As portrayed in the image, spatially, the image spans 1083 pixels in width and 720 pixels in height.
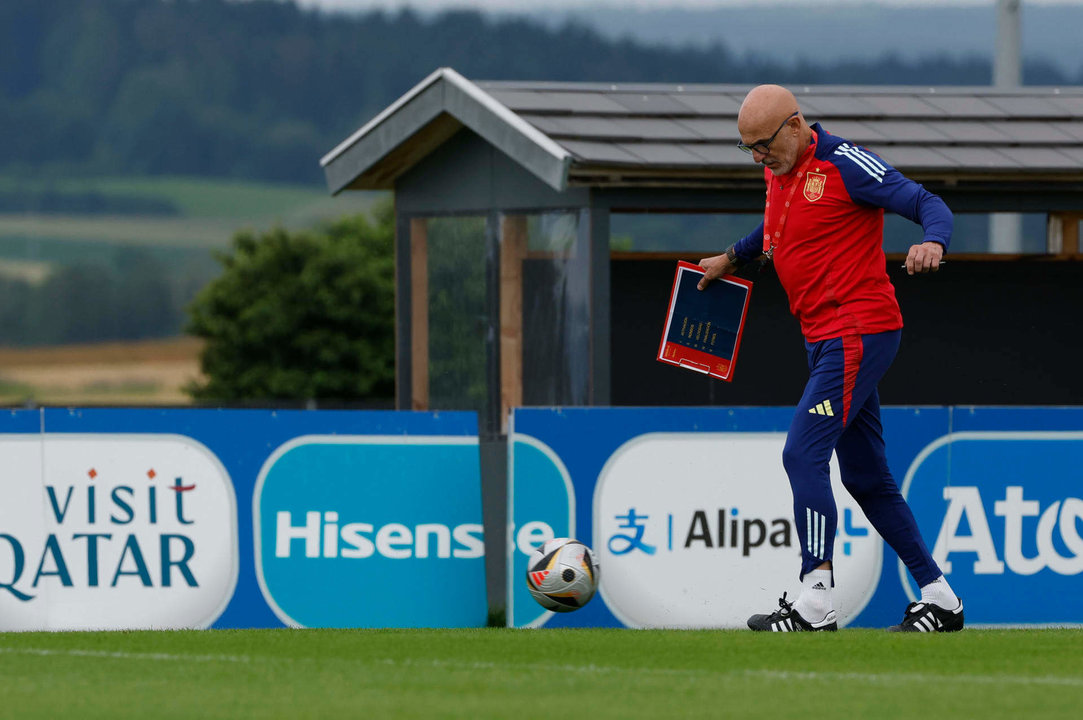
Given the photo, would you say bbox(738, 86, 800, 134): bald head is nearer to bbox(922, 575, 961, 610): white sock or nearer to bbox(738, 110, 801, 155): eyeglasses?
bbox(738, 110, 801, 155): eyeglasses

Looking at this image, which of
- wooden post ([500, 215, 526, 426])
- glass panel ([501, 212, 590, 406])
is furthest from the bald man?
wooden post ([500, 215, 526, 426])

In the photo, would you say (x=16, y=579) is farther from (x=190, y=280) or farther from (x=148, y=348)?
(x=190, y=280)

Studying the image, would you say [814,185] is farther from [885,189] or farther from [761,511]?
[761,511]

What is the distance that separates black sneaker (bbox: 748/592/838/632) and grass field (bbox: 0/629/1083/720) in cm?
10

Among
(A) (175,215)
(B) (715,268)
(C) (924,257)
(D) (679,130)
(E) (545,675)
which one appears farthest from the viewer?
(A) (175,215)

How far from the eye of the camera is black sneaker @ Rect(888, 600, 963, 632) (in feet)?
23.2

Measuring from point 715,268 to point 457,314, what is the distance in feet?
15.0

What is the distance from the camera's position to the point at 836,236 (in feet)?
22.6

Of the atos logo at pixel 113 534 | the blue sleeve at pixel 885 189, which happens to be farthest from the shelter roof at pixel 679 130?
the blue sleeve at pixel 885 189

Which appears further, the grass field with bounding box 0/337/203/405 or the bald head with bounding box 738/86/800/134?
the grass field with bounding box 0/337/203/405

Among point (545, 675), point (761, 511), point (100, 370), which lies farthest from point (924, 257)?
point (100, 370)

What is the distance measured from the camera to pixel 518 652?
6.50 m

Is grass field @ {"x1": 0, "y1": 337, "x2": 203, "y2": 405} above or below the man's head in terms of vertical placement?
below

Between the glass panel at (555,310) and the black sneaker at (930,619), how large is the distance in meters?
4.23
